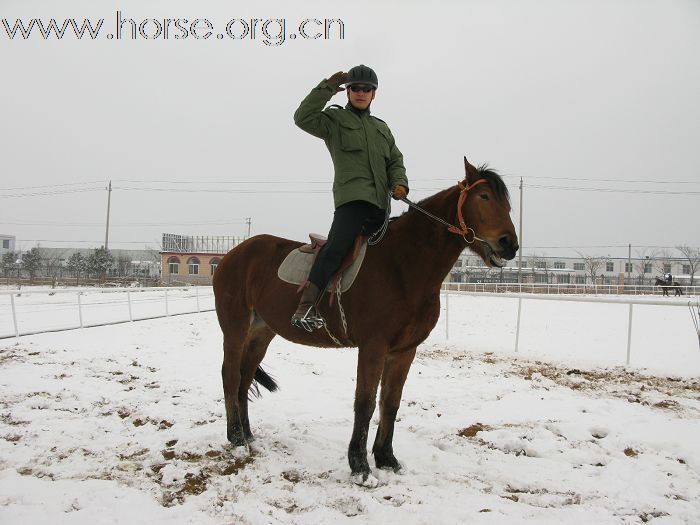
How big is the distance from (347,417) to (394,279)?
2224mm

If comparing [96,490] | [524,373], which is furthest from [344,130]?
[524,373]

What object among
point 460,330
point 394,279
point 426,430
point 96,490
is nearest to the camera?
point 96,490

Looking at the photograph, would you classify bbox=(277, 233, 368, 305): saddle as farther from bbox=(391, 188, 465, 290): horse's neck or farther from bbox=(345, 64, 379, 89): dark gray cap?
bbox=(345, 64, 379, 89): dark gray cap

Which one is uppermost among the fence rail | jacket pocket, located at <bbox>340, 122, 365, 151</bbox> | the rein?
jacket pocket, located at <bbox>340, 122, 365, 151</bbox>

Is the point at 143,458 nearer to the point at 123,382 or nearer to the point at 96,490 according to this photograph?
the point at 96,490

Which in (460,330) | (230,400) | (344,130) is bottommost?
(460,330)

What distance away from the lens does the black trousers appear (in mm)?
3264

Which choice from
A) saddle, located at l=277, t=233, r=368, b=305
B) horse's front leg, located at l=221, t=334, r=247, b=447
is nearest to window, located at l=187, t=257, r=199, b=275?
horse's front leg, located at l=221, t=334, r=247, b=447

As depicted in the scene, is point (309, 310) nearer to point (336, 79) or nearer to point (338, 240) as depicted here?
point (338, 240)

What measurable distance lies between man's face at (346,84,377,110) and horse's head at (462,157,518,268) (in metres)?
0.97

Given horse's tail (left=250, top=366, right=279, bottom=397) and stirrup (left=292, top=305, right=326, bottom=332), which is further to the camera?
horse's tail (left=250, top=366, right=279, bottom=397)

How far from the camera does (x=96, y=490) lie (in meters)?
2.81

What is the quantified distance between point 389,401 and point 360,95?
2491 mm

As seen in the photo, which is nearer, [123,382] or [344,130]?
[344,130]
